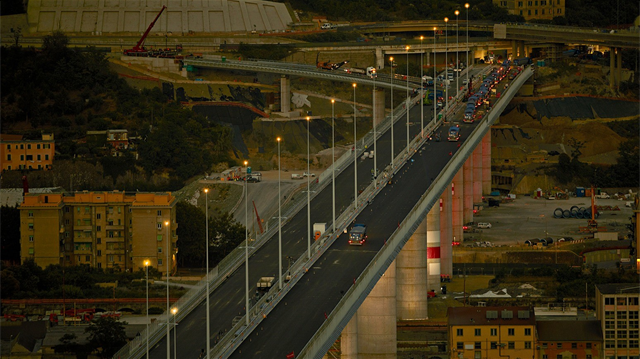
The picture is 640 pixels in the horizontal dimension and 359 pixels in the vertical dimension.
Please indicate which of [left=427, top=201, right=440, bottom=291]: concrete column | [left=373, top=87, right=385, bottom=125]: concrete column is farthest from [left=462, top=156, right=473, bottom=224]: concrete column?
[left=427, top=201, right=440, bottom=291]: concrete column

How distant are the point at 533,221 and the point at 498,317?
52.9 metres

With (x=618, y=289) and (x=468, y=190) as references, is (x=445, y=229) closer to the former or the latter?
(x=468, y=190)

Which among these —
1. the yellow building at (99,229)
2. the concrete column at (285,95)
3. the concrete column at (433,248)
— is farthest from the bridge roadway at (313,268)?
the concrete column at (285,95)

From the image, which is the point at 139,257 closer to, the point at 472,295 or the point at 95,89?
the point at 472,295

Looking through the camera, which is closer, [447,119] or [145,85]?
[447,119]

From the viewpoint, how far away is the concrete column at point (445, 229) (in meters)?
142

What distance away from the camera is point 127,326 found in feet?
394

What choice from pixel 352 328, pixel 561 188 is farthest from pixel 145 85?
pixel 352 328

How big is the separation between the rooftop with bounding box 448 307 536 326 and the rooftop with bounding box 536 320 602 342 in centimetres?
97

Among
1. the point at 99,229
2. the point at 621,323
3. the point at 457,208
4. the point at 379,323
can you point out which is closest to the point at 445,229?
the point at 457,208

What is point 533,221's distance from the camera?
163m

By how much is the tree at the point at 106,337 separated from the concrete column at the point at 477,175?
6339 centimetres

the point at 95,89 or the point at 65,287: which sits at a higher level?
the point at 95,89

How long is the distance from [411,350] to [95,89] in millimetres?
86622
